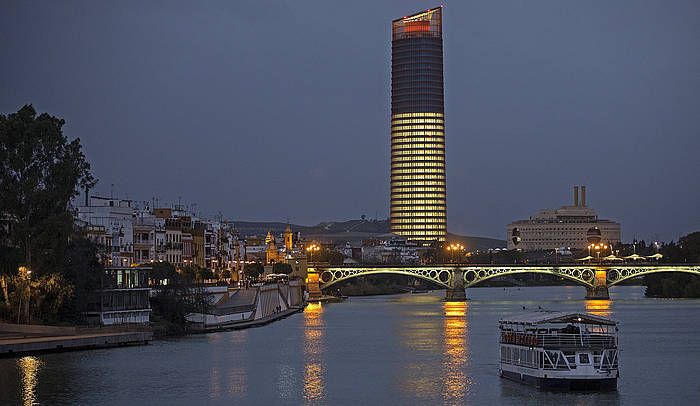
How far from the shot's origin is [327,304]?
154125mm

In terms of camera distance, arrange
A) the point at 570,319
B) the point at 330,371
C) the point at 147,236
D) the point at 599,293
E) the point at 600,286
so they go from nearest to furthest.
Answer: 1. the point at 570,319
2. the point at 330,371
3. the point at 147,236
4. the point at 599,293
5. the point at 600,286

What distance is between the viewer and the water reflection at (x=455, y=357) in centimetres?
5699

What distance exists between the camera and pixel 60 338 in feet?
231

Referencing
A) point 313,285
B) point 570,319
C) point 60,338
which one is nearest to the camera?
point 570,319

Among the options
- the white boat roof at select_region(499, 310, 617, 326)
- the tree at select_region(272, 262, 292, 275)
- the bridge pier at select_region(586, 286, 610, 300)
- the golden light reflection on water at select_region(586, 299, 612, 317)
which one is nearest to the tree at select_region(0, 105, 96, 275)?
the white boat roof at select_region(499, 310, 617, 326)

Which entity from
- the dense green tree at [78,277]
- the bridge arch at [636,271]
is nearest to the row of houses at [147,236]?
the dense green tree at [78,277]

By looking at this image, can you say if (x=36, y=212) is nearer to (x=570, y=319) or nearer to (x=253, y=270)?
(x=570, y=319)

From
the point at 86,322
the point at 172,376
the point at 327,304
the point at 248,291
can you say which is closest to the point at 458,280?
the point at 327,304

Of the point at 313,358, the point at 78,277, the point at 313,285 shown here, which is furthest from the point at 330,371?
the point at 313,285

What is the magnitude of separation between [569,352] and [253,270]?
104m

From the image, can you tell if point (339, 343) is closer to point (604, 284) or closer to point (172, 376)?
point (172, 376)

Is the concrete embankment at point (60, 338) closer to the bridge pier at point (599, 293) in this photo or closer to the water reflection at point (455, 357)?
the water reflection at point (455, 357)

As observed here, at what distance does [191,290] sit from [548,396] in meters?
42.4

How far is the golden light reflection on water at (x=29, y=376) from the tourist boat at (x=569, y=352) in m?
20.3
